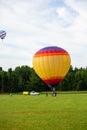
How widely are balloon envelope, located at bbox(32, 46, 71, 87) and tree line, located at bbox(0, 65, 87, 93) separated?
187 feet

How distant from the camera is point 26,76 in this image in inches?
5640

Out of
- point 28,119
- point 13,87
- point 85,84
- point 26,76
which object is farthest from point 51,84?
point 26,76

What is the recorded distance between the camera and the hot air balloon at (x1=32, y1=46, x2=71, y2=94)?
59062 millimetres

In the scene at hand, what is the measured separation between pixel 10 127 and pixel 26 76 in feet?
410

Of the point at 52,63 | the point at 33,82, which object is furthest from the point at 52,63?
the point at 33,82

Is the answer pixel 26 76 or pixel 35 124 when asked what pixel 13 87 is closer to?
pixel 26 76

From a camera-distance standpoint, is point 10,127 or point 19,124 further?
point 19,124

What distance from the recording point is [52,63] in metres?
59.3

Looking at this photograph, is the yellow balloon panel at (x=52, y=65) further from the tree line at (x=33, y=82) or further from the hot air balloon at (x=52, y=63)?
the tree line at (x=33, y=82)

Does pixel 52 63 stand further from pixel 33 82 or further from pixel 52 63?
pixel 33 82

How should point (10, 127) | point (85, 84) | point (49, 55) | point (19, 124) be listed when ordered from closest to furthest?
point (10, 127) → point (19, 124) → point (49, 55) → point (85, 84)

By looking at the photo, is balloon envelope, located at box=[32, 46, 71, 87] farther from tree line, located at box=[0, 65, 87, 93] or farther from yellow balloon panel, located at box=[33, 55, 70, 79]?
tree line, located at box=[0, 65, 87, 93]

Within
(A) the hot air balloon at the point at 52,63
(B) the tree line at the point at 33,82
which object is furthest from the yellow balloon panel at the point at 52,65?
(B) the tree line at the point at 33,82

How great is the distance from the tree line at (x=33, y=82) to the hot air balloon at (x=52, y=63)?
2250 inches
